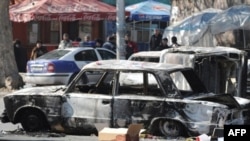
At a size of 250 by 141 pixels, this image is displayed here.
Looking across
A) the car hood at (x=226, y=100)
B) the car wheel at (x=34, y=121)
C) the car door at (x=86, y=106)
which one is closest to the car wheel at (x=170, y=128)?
the car hood at (x=226, y=100)

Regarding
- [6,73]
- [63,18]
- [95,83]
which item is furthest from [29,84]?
[95,83]

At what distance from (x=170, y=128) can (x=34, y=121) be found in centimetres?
238

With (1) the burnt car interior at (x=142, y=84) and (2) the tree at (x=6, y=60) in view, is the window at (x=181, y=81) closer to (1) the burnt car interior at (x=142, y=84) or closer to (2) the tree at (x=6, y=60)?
(1) the burnt car interior at (x=142, y=84)

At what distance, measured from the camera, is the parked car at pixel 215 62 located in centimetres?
1327

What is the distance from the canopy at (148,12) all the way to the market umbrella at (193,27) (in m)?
7.20

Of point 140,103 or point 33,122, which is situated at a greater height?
point 140,103

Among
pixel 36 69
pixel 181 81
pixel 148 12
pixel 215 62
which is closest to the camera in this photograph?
pixel 181 81

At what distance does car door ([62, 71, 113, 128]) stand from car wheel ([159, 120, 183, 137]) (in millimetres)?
878

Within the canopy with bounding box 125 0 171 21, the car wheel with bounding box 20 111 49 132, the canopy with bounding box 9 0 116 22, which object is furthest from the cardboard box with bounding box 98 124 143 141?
the canopy with bounding box 125 0 171 21

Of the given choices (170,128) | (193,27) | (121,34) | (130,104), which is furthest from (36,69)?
(170,128)

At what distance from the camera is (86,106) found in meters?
11.1

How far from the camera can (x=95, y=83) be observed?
38.5 ft

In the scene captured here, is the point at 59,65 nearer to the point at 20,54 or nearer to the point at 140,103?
the point at 20,54

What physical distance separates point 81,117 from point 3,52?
10.3m
